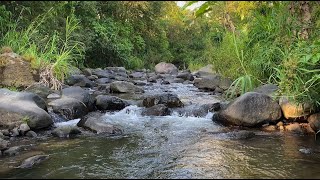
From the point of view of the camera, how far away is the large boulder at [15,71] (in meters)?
7.59

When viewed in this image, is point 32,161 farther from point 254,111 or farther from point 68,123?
point 254,111

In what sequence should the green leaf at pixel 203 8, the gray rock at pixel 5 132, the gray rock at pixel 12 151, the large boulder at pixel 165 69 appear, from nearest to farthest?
the green leaf at pixel 203 8
the gray rock at pixel 12 151
the gray rock at pixel 5 132
the large boulder at pixel 165 69

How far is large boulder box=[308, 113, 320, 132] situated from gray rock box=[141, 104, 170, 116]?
2441 mm

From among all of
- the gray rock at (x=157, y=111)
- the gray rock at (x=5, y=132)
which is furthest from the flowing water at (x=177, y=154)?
the gray rock at (x=157, y=111)

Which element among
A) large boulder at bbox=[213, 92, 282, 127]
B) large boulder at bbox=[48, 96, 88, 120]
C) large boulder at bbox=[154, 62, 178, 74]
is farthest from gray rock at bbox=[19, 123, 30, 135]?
large boulder at bbox=[154, 62, 178, 74]

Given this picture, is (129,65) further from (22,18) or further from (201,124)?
(201,124)

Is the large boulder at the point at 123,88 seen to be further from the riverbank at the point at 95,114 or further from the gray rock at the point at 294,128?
the gray rock at the point at 294,128

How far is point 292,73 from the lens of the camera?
4664mm

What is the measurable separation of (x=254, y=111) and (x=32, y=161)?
337cm

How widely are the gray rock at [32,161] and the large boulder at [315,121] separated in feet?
11.8

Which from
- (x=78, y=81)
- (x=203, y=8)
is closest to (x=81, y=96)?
(x=78, y=81)

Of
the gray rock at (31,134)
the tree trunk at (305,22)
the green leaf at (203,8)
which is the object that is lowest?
the gray rock at (31,134)

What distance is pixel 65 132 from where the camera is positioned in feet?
16.4

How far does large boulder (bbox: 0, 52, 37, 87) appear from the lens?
7590mm
